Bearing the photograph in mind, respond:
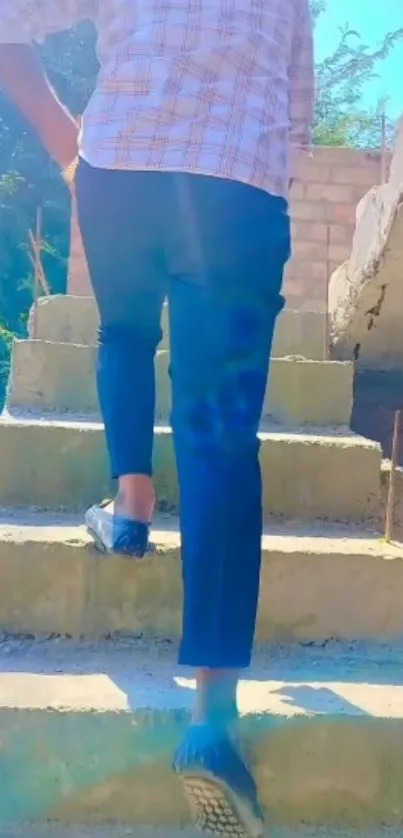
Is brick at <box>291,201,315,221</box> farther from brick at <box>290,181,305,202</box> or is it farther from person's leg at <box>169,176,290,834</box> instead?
person's leg at <box>169,176,290,834</box>

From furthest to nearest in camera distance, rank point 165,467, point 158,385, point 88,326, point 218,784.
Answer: point 88,326, point 158,385, point 165,467, point 218,784

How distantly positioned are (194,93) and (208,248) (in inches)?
7.7

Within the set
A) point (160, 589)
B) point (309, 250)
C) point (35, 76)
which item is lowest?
point (160, 589)

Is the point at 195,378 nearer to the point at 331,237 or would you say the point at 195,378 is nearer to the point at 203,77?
the point at 203,77

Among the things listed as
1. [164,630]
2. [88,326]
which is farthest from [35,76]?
[88,326]

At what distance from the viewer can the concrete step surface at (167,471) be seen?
1.80 m

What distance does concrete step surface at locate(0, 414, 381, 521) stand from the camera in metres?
1.80

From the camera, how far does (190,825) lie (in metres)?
1.21

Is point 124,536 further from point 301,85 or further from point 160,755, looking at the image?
point 301,85

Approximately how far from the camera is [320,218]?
3154 mm

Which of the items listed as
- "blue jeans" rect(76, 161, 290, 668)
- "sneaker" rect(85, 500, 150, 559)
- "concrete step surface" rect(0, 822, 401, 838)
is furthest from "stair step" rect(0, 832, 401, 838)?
A: "sneaker" rect(85, 500, 150, 559)

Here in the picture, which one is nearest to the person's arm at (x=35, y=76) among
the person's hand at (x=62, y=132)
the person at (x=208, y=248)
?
the person's hand at (x=62, y=132)

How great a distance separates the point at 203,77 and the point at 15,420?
3.09 ft

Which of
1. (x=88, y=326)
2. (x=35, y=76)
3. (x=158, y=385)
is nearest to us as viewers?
(x=35, y=76)
